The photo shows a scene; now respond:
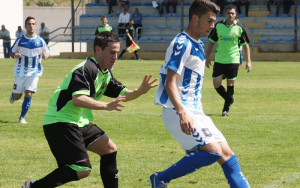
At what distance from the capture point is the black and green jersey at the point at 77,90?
5516 millimetres

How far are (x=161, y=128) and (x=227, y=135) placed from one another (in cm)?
139

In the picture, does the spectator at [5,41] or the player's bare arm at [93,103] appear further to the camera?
the spectator at [5,41]

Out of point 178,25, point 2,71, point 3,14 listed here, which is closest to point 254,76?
point 2,71

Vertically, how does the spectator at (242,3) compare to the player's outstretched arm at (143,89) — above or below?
below

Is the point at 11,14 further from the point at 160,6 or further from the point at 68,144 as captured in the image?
the point at 68,144

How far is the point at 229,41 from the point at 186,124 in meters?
8.27

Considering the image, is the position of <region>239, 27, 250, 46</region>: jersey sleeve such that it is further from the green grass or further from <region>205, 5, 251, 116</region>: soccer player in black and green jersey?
the green grass

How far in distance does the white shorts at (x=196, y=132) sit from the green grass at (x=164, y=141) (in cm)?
147

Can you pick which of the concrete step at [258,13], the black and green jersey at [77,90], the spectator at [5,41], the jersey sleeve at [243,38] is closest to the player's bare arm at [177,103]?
the black and green jersey at [77,90]

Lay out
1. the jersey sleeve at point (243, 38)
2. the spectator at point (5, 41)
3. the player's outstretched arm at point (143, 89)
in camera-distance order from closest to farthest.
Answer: the player's outstretched arm at point (143, 89), the jersey sleeve at point (243, 38), the spectator at point (5, 41)

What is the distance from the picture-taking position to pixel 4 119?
493 inches

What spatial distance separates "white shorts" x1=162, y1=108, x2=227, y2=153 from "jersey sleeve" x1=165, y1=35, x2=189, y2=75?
396 mm

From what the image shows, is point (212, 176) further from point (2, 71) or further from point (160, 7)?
point (160, 7)

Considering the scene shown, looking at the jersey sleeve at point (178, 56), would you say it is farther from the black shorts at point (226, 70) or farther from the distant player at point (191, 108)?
the black shorts at point (226, 70)
